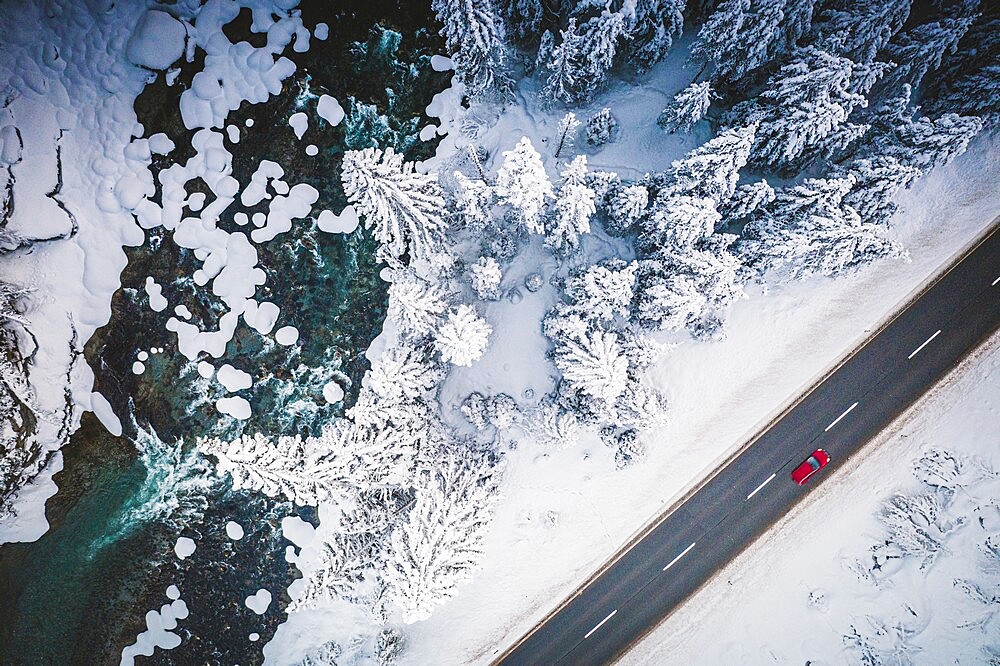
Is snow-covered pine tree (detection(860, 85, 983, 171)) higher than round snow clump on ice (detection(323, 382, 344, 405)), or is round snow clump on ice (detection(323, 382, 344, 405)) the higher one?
round snow clump on ice (detection(323, 382, 344, 405))

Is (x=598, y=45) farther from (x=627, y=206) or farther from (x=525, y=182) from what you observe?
(x=525, y=182)

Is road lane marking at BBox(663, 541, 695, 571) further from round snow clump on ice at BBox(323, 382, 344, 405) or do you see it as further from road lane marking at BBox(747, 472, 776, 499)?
round snow clump on ice at BBox(323, 382, 344, 405)

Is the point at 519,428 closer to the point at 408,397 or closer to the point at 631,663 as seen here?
the point at 408,397

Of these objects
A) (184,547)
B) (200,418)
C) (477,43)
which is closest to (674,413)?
(477,43)

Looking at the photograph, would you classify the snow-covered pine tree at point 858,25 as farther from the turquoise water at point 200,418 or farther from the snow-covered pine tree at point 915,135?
the turquoise water at point 200,418

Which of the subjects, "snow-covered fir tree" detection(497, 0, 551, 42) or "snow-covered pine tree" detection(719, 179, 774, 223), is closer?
"snow-covered pine tree" detection(719, 179, 774, 223)

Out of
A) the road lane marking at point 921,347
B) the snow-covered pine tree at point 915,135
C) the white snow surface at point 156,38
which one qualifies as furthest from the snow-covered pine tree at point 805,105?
the white snow surface at point 156,38

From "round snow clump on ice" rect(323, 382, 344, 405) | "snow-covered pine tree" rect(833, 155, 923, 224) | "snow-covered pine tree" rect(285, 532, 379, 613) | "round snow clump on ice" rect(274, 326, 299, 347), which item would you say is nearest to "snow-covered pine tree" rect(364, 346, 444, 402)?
"round snow clump on ice" rect(323, 382, 344, 405)
